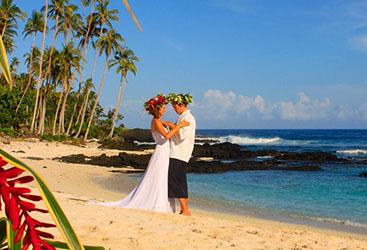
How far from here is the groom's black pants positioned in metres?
7.81

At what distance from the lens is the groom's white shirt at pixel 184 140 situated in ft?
24.5

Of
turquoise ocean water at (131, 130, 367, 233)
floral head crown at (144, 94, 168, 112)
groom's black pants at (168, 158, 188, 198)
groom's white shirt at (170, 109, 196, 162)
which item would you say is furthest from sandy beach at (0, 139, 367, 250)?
turquoise ocean water at (131, 130, 367, 233)

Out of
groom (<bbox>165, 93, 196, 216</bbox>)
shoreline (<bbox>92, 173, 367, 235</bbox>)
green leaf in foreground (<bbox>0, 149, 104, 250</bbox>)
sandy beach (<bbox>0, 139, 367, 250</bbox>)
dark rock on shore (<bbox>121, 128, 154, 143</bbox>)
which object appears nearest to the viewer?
green leaf in foreground (<bbox>0, 149, 104, 250</bbox>)

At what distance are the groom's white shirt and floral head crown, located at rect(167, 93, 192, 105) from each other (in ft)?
0.62

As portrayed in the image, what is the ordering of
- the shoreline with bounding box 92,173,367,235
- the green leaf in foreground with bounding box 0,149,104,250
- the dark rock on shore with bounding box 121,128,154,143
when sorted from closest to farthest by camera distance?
1. the green leaf in foreground with bounding box 0,149,104,250
2. the shoreline with bounding box 92,173,367,235
3. the dark rock on shore with bounding box 121,128,154,143

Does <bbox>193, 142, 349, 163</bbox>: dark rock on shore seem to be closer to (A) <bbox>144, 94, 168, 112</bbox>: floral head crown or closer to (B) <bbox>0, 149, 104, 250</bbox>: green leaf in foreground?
(A) <bbox>144, 94, 168, 112</bbox>: floral head crown

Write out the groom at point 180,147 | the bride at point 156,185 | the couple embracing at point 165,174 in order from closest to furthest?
the groom at point 180,147 < the couple embracing at point 165,174 < the bride at point 156,185

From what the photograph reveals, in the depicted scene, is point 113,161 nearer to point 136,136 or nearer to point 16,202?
point 16,202

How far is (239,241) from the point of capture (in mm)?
6180

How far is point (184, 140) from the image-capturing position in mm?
7594

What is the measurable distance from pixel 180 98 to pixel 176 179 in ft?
5.04

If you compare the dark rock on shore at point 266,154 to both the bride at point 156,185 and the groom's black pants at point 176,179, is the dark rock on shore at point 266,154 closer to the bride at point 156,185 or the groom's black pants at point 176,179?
the groom's black pants at point 176,179

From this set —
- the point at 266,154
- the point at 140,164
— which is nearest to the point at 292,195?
the point at 140,164

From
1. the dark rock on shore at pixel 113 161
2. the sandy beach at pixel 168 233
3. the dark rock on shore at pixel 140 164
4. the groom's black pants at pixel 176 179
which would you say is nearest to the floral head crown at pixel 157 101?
the groom's black pants at pixel 176 179
